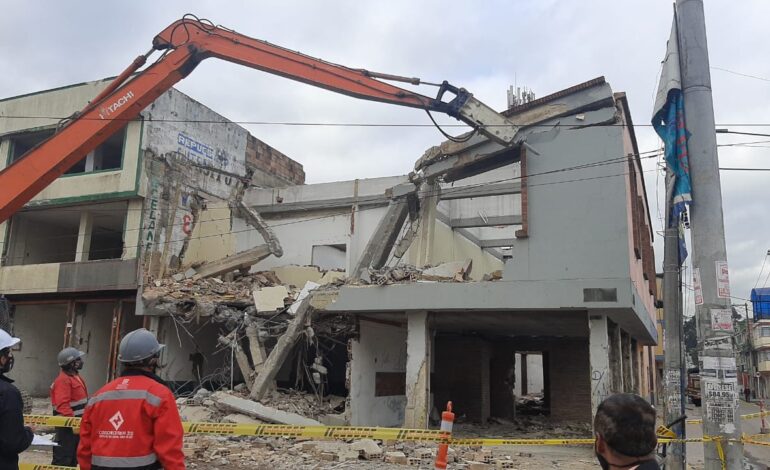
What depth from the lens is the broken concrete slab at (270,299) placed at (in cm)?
1605

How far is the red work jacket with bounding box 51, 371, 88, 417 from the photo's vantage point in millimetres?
6957

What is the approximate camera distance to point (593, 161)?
12016 mm

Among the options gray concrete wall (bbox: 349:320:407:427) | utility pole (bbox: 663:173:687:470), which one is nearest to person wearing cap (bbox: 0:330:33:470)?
utility pole (bbox: 663:173:687:470)

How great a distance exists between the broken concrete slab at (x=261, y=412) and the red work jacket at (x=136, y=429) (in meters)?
10.2

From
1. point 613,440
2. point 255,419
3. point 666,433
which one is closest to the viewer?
point 613,440

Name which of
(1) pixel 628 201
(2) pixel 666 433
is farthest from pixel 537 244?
(2) pixel 666 433

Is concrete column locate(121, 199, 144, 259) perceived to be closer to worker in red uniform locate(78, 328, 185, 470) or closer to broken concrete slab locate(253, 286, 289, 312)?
broken concrete slab locate(253, 286, 289, 312)

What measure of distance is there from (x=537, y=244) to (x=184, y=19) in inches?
377

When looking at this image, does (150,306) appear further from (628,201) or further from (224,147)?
(628,201)

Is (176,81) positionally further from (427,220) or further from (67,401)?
(67,401)

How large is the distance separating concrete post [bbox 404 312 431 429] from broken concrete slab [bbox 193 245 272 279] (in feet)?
24.6

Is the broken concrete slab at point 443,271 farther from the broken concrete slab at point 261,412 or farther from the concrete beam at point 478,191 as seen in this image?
the concrete beam at point 478,191

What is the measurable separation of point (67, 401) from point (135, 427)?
14.2 feet

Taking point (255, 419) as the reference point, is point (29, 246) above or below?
above
